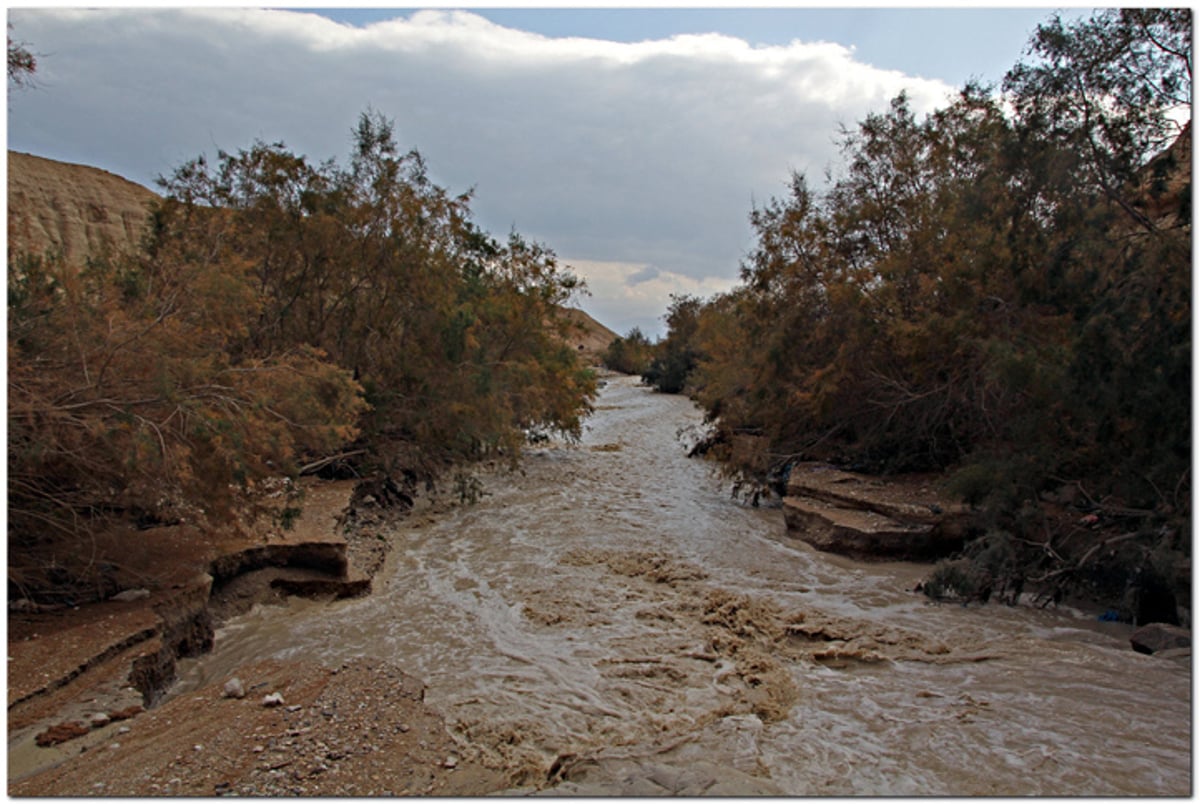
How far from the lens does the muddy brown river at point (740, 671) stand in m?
4.61

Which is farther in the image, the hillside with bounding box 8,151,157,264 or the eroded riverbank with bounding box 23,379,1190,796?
the hillside with bounding box 8,151,157,264

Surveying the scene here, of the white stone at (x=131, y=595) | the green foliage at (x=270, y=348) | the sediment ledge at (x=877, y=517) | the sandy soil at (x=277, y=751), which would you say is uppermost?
the green foliage at (x=270, y=348)

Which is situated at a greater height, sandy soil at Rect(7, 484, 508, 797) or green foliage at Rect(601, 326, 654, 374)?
green foliage at Rect(601, 326, 654, 374)

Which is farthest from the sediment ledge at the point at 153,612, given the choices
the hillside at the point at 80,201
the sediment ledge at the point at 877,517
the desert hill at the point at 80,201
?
the hillside at the point at 80,201

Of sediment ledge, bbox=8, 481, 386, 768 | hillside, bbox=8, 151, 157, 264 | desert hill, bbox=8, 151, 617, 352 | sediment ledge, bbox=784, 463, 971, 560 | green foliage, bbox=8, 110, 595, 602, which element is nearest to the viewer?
sediment ledge, bbox=8, 481, 386, 768

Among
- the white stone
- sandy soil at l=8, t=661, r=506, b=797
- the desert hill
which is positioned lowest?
sandy soil at l=8, t=661, r=506, b=797

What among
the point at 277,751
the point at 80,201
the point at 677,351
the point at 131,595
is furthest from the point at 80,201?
the point at 277,751

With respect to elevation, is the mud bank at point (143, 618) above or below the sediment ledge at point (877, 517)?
below

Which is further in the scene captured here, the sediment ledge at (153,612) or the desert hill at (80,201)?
the desert hill at (80,201)

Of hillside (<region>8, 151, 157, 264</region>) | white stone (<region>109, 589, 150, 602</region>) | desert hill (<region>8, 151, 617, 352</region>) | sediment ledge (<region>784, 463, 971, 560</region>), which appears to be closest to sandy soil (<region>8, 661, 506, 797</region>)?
white stone (<region>109, 589, 150, 602</region>)

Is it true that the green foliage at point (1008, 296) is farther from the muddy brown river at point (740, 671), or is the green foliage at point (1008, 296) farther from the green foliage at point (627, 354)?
the green foliage at point (627, 354)

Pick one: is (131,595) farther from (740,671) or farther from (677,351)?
(677,351)

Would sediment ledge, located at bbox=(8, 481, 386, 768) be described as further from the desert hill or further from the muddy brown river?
the desert hill

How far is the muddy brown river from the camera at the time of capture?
4.61 meters
